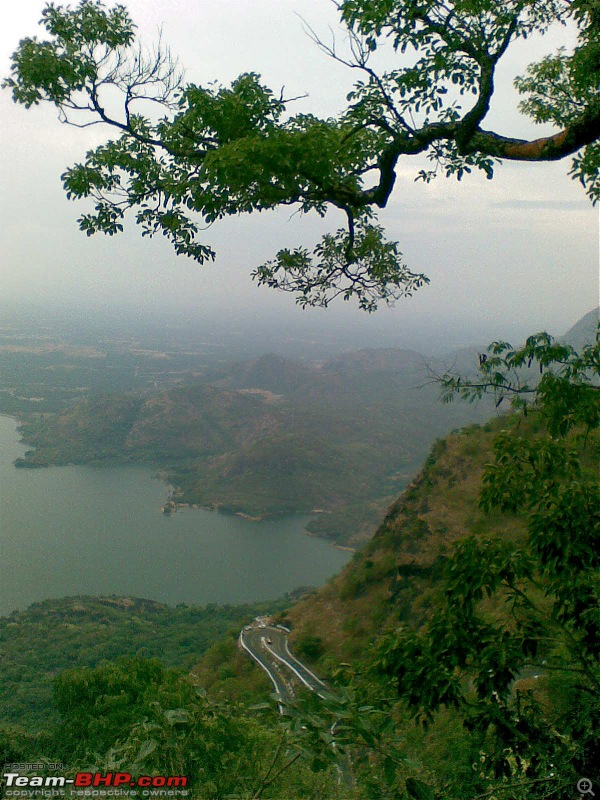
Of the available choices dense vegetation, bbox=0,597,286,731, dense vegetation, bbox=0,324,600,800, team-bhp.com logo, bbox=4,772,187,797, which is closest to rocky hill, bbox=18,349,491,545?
dense vegetation, bbox=0,597,286,731

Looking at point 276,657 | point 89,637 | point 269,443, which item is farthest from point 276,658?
point 269,443

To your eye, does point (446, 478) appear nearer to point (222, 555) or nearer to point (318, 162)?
point (318, 162)

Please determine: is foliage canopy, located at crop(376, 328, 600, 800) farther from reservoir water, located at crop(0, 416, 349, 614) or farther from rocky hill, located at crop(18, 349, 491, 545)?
rocky hill, located at crop(18, 349, 491, 545)

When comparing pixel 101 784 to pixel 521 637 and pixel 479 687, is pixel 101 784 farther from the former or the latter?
pixel 521 637

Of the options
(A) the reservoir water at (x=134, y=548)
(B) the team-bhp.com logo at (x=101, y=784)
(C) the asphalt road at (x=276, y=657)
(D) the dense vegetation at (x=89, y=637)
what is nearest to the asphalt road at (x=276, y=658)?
(C) the asphalt road at (x=276, y=657)

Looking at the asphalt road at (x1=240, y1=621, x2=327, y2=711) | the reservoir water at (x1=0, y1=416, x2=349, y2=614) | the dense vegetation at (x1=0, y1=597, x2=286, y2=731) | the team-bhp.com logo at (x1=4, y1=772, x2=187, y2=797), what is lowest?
the reservoir water at (x1=0, y1=416, x2=349, y2=614)

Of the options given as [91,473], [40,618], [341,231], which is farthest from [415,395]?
[341,231]
